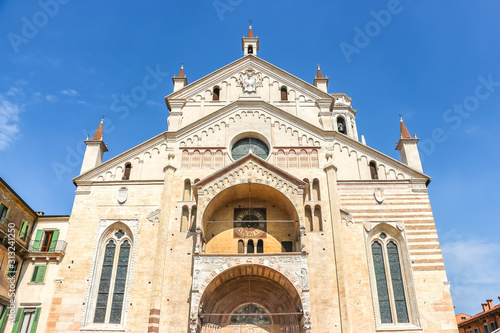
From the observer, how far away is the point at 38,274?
18984 millimetres

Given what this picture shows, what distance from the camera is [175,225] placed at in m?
19.7

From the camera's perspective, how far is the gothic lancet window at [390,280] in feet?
58.7

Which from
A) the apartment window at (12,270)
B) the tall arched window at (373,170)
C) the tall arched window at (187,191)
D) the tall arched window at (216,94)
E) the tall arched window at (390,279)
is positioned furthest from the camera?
the tall arched window at (216,94)

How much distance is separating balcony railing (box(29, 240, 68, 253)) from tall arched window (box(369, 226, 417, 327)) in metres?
14.8

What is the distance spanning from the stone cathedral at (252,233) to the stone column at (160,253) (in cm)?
6

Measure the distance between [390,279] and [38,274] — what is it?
650 inches

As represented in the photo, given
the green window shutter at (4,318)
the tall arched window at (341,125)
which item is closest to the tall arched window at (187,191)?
A: the green window shutter at (4,318)

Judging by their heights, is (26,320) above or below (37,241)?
below

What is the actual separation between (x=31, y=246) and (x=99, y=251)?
→ 3.58 meters

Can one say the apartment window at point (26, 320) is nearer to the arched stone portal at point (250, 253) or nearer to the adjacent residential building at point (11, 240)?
the adjacent residential building at point (11, 240)

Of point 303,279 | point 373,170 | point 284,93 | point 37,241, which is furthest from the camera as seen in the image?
point 284,93

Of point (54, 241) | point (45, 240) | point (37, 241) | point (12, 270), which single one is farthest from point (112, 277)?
point (37, 241)

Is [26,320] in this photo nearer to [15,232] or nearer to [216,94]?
[15,232]

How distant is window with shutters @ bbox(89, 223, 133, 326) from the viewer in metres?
18.2
